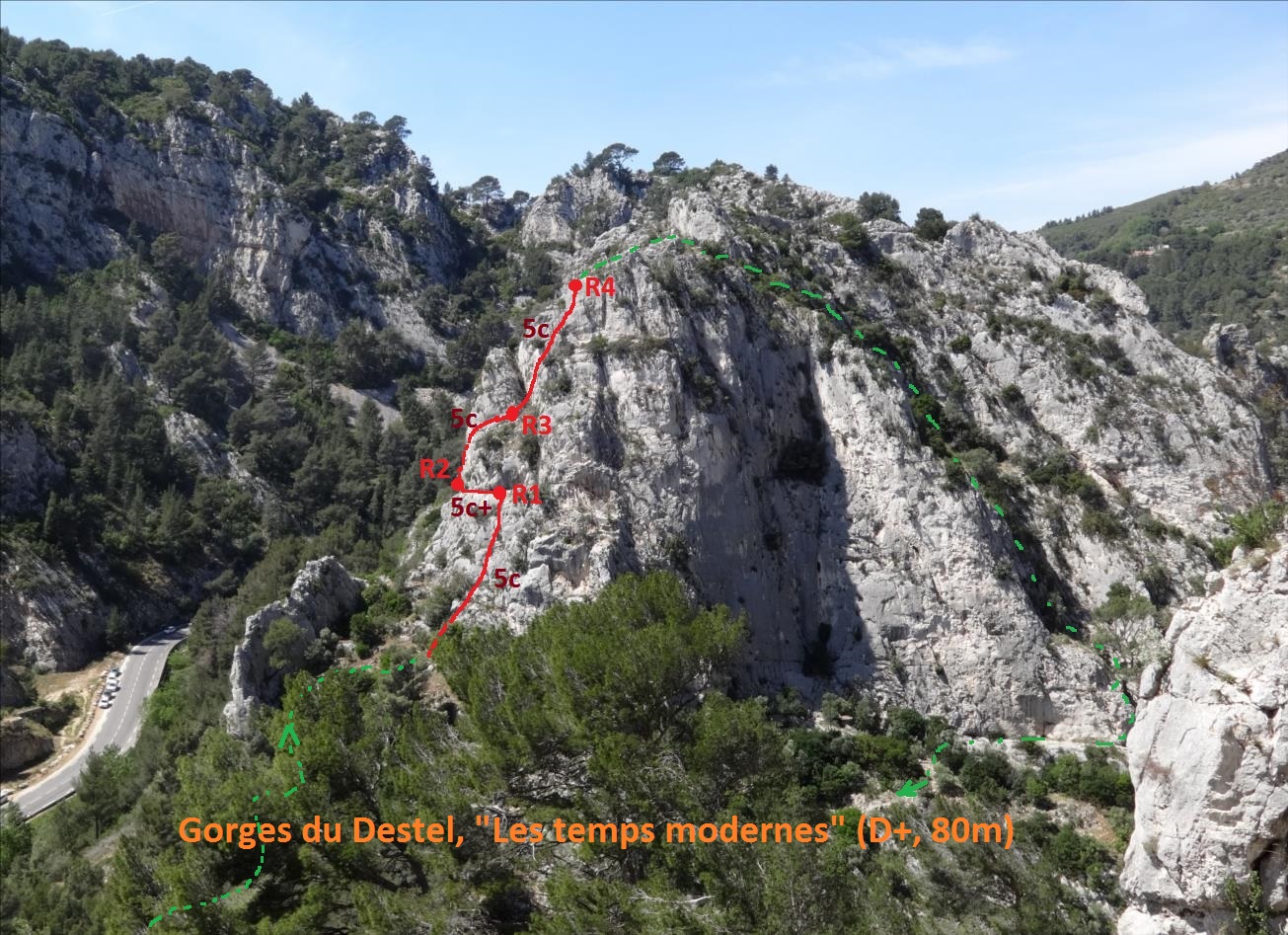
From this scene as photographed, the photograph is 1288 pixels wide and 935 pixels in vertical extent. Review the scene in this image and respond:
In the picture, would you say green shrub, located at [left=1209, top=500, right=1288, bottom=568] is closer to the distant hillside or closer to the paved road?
the paved road

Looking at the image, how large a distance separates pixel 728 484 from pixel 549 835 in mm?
18449

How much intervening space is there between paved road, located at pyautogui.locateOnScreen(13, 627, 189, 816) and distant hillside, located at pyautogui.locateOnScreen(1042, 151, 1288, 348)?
240 ft

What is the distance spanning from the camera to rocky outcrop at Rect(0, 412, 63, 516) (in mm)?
53938

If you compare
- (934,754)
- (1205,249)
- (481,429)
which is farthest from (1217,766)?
(1205,249)

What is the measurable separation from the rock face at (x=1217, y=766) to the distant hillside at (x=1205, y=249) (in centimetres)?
6741

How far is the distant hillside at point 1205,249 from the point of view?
309ft

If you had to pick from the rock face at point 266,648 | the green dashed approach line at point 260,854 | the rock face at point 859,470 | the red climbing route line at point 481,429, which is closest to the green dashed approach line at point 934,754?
the green dashed approach line at point 260,854

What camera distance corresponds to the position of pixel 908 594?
112 ft

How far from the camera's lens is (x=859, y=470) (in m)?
37.0

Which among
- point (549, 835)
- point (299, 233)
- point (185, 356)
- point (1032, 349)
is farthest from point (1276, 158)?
point (549, 835)

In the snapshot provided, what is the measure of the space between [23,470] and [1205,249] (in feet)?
417

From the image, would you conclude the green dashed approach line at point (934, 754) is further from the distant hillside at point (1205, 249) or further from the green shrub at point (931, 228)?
the distant hillside at point (1205, 249)

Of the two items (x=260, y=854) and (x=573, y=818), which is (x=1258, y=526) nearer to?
(x=573, y=818)

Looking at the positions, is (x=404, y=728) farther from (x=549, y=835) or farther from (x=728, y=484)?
(x=728, y=484)
